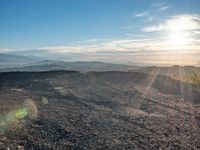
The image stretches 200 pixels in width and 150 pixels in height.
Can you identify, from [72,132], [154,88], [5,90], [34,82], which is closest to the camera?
[72,132]

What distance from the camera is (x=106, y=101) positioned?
2166 cm

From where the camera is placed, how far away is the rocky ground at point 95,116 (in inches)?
505

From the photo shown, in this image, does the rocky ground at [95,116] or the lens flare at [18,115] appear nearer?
the rocky ground at [95,116]

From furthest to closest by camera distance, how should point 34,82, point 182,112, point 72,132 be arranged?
1. point 34,82
2. point 182,112
3. point 72,132

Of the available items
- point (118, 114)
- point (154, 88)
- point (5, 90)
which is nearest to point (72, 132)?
point (118, 114)

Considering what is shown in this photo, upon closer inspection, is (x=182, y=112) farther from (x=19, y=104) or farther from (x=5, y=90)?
(x=5, y=90)

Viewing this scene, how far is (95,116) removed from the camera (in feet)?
55.4

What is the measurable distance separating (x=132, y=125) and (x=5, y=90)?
11.1 m

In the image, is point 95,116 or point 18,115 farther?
point 95,116

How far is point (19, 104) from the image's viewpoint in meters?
17.8

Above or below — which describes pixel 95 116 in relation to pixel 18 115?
below

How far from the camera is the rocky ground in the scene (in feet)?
42.1

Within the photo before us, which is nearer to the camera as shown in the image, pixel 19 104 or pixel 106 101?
pixel 19 104

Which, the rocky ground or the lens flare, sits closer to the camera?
the rocky ground
